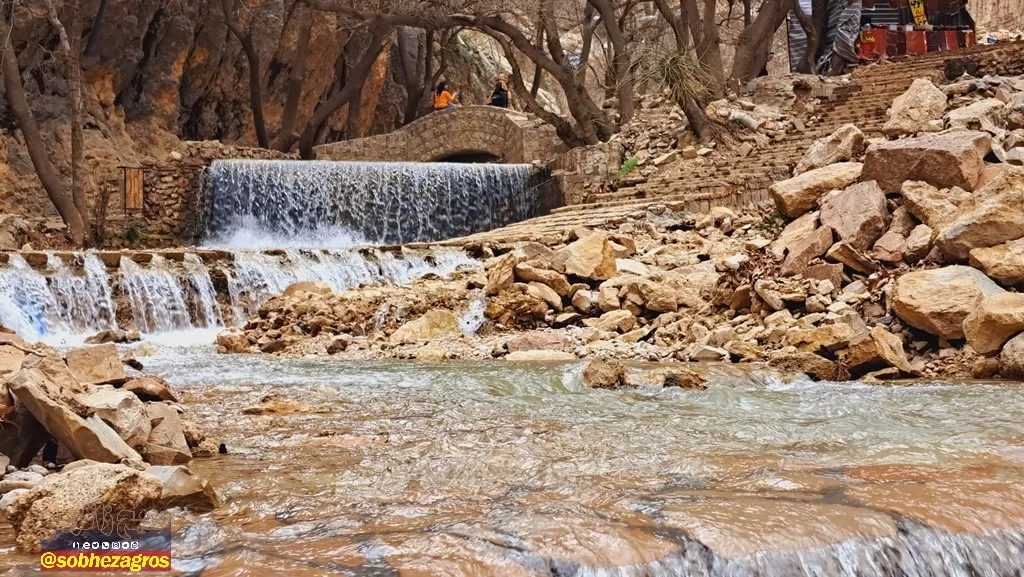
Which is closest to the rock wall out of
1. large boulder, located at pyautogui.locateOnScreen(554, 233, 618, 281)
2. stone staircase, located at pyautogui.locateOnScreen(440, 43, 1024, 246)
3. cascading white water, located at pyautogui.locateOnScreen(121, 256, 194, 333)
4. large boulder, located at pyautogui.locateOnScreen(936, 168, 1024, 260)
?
stone staircase, located at pyautogui.locateOnScreen(440, 43, 1024, 246)

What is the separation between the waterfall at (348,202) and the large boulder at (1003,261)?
9849 mm

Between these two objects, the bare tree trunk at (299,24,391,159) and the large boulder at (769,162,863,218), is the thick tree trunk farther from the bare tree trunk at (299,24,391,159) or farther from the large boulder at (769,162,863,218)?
the bare tree trunk at (299,24,391,159)

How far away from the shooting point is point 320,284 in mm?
9062

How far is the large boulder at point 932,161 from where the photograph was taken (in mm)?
6883

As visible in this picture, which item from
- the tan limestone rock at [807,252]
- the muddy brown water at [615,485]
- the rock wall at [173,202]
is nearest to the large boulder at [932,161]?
the tan limestone rock at [807,252]

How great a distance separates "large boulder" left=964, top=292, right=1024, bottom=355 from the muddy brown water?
1.42ft

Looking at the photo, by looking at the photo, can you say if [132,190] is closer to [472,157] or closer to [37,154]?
[37,154]

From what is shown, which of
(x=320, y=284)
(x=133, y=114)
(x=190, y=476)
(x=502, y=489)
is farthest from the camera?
(x=133, y=114)

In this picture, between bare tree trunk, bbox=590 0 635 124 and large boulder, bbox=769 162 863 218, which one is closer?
large boulder, bbox=769 162 863 218

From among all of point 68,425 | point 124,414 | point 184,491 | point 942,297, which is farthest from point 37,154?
point 942,297

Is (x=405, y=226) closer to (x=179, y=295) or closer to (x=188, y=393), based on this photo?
(x=179, y=295)

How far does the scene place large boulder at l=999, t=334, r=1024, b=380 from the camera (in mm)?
5016

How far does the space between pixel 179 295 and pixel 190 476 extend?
6.95 meters

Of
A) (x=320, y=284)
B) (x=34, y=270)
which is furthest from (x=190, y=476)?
(x=34, y=270)
